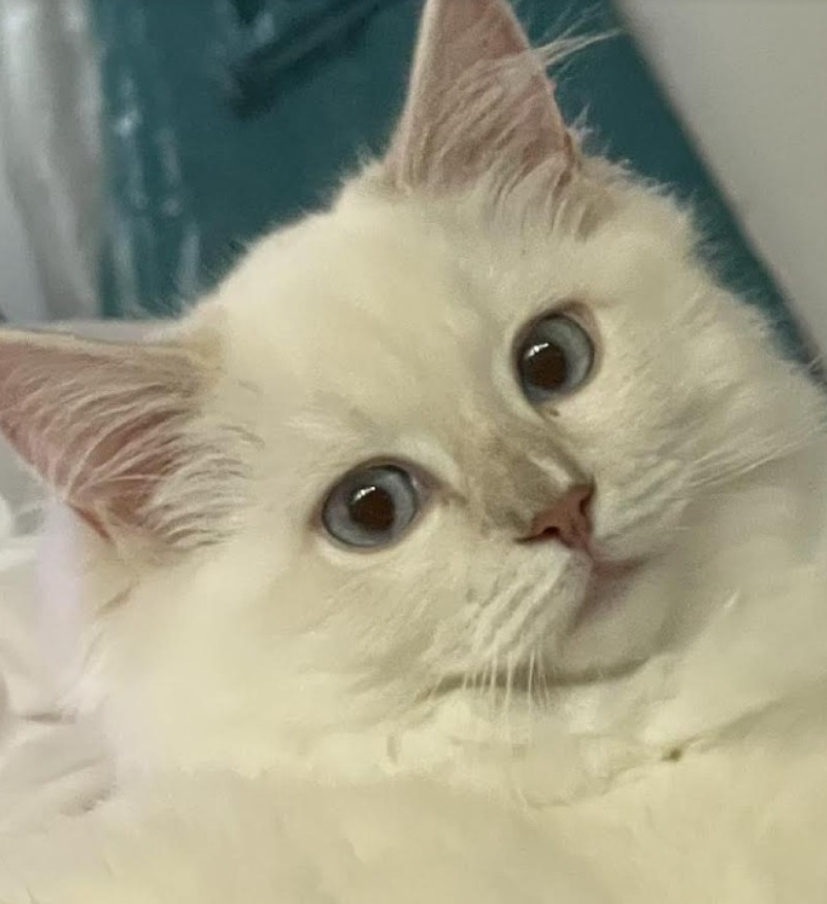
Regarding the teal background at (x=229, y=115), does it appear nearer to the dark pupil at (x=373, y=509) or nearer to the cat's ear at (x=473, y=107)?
the cat's ear at (x=473, y=107)

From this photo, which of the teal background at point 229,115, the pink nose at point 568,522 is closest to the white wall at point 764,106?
the teal background at point 229,115

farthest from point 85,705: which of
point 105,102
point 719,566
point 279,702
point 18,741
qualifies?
point 105,102

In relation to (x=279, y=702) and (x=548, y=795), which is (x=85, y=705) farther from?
(x=548, y=795)

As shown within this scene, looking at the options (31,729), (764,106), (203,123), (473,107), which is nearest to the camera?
(473,107)

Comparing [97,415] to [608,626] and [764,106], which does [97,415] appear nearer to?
[608,626]

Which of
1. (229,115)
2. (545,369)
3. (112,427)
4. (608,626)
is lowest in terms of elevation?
(608,626)

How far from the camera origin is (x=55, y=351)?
2.68 ft

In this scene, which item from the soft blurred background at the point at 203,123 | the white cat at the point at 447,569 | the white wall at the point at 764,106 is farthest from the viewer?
the soft blurred background at the point at 203,123

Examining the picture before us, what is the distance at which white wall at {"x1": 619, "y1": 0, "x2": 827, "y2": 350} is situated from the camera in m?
1.48

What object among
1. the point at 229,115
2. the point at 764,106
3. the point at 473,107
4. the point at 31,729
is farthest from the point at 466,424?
the point at 229,115

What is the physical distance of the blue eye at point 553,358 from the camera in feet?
2.85

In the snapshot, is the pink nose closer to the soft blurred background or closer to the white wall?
the white wall

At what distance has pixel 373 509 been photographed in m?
0.83

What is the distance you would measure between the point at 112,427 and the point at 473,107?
0.36 m
